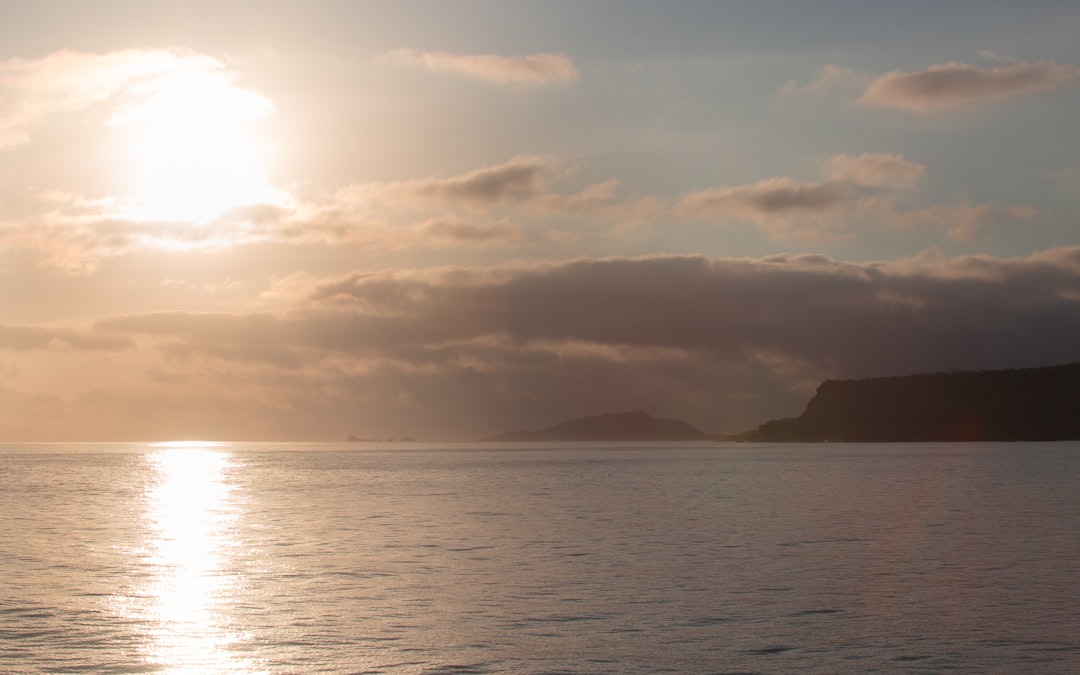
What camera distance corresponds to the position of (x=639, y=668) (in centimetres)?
2181

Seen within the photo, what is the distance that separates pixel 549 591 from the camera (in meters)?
31.9

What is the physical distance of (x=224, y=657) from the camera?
2308 cm

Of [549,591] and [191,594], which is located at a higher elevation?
[191,594]

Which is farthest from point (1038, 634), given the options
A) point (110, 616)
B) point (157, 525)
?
point (157, 525)

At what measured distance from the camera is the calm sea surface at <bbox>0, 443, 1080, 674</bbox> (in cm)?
2306

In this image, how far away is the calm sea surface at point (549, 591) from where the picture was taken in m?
23.1

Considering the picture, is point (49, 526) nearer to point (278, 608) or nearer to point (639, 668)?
point (278, 608)

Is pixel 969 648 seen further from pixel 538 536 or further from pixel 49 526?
pixel 49 526

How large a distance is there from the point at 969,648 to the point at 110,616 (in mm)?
21423

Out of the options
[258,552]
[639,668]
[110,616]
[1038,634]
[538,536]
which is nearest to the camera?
[639,668]

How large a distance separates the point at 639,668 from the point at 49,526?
46067 mm

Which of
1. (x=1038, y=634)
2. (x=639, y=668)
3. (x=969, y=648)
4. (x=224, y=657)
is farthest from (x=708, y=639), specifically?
(x=224, y=657)

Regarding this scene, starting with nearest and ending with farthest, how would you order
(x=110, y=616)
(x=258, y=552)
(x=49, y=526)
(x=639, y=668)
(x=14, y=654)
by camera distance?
(x=639, y=668) → (x=14, y=654) → (x=110, y=616) → (x=258, y=552) → (x=49, y=526)

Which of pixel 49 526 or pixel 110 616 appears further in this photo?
pixel 49 526
